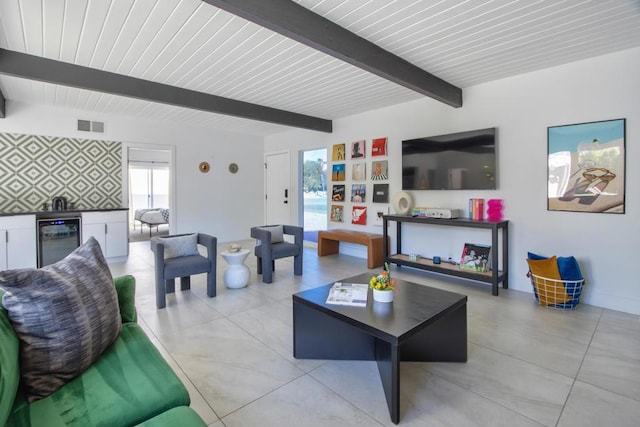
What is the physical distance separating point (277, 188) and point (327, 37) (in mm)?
4967

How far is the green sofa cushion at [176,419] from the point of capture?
41.7 inches

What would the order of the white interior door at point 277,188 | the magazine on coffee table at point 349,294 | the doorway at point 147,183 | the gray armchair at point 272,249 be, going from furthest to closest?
the doorway at point 147,183 < the white interior door at point 277,188 < the gray armchair at point 272,249 < the magazine on coffee table at point 349,294

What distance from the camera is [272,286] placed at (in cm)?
386

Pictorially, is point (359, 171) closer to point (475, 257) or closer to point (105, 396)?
point (475, 257)

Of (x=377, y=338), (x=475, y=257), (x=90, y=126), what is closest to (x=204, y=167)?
(x=90, y=126)

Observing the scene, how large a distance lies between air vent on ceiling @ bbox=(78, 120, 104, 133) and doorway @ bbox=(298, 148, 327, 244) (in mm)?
3516

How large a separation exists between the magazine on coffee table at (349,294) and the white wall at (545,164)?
2339mm

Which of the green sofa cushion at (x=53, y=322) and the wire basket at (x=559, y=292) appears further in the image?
the wire basket at (x=559, y=292)

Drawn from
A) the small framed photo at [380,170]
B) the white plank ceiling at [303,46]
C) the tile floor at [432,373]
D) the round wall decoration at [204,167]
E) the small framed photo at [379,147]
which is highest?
Answer: the white plank ceiling at [303,46]

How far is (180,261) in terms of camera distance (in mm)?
3383

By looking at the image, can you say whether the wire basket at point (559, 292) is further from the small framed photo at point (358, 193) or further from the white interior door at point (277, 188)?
the white interior door at point (277, 188)

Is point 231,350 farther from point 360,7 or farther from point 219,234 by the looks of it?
point 219,234

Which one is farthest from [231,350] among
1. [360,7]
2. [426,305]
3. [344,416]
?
[360,7]

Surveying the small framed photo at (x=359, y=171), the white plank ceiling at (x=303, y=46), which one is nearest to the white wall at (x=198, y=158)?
the white plank ceiling at (x=303, y=46)
